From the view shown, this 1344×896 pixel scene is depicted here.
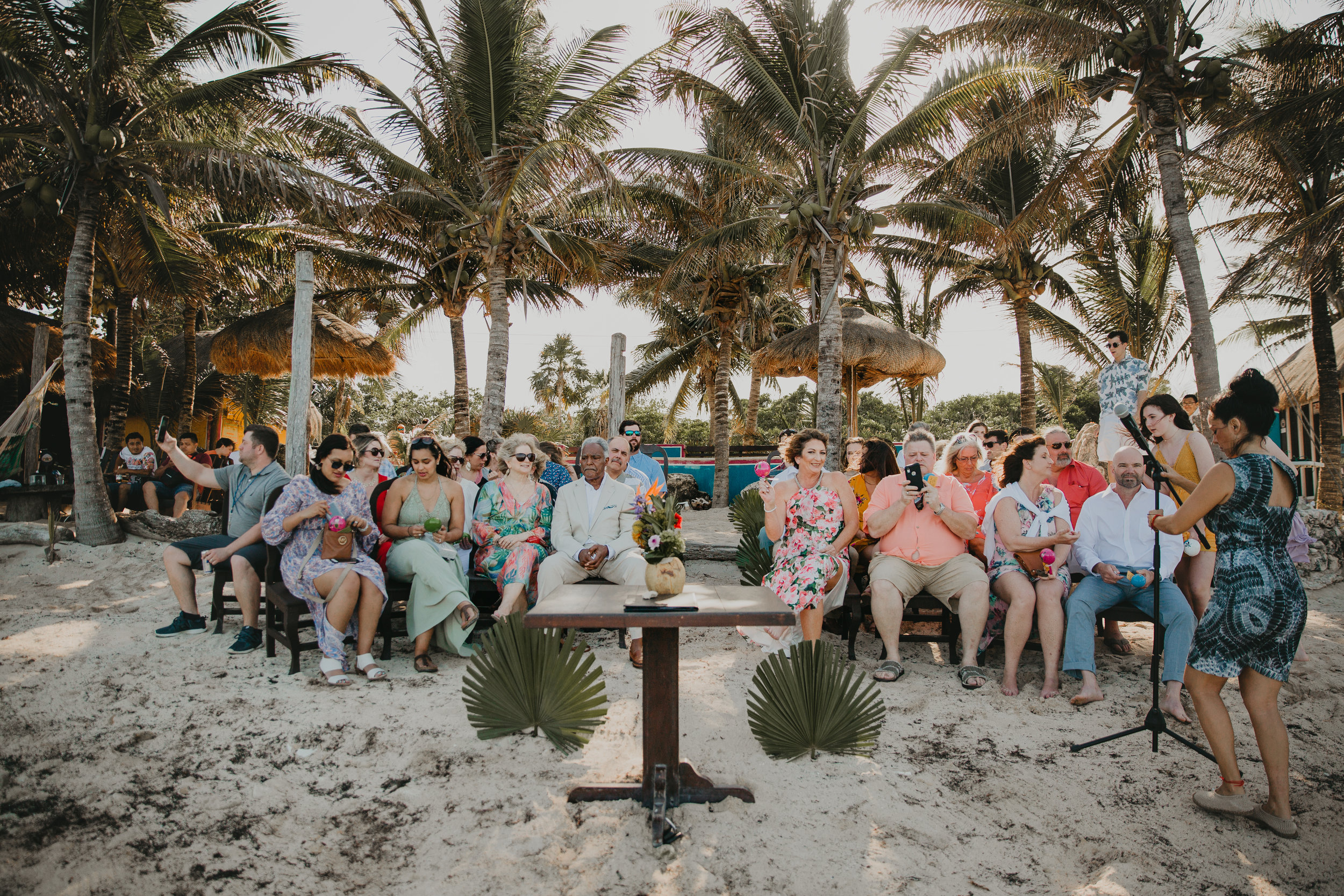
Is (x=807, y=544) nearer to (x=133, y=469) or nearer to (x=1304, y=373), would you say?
(x=133, y=469)

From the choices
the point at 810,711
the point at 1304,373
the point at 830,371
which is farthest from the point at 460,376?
the point at 1304,373

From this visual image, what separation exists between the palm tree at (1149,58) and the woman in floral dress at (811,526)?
204 inches

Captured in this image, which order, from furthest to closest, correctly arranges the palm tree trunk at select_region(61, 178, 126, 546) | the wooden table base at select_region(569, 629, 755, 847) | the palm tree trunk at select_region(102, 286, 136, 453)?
the palm tree trunk at select_region(102, 286, 136, 453) < the palm tree trunk at select_region(61, 178, 126, 546) < the wooden table base at select_region(569, 629, 755, 847)

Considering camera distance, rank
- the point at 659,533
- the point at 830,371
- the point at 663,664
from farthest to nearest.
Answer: the point at 830,371, the point at 659,533, the point at 663,664

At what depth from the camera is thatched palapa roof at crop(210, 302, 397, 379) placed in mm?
11039

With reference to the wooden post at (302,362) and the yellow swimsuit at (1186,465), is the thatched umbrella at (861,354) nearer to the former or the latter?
the yellow swimsuit at (1186,465)

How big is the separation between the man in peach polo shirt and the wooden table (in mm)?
1803

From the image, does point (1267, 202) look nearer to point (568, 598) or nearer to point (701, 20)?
point (701, 20)

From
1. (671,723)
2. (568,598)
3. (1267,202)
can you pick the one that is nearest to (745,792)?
(671,723)

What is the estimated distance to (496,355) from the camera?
1027 centimetres

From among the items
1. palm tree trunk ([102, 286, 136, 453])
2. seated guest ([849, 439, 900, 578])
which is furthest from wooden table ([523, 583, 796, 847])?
palm tree trunk ([102, 286, 136, 453])

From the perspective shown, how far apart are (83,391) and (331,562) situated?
572 centimetres

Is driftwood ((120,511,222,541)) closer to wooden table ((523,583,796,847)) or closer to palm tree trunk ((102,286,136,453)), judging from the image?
palm tree trunk ((102,286,136,453))

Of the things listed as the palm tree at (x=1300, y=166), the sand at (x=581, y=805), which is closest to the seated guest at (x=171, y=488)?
the sand at (x=581, y=805)
